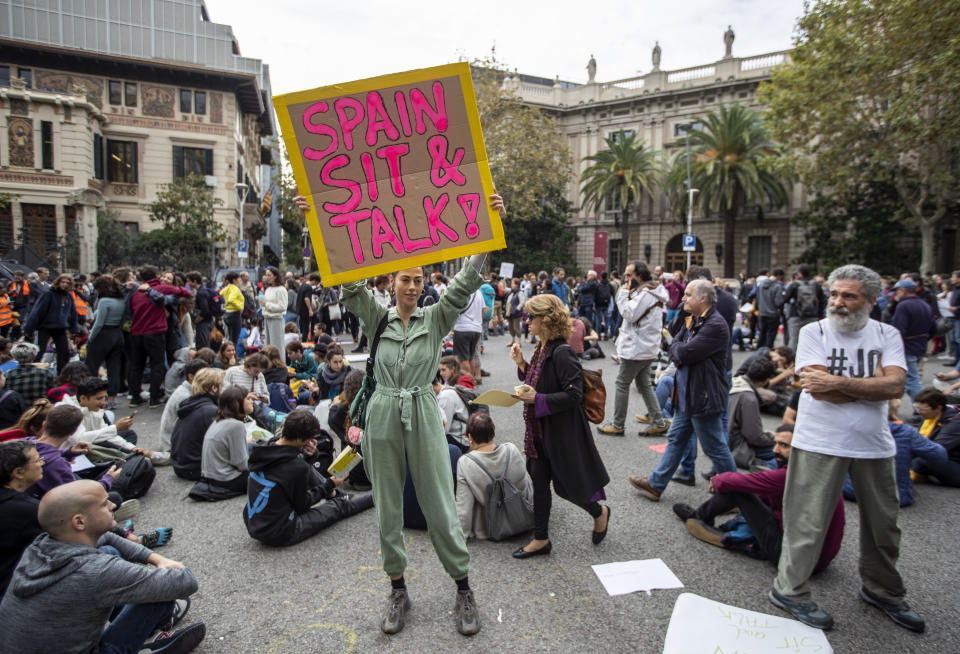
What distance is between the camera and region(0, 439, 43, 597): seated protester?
2.72m

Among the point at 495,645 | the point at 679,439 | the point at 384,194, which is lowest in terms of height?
the point at 495,645

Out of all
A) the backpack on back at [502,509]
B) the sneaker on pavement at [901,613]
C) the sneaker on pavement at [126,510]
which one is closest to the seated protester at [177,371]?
the sneaker on pavement at [126,510]

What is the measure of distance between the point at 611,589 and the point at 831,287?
2167 mm

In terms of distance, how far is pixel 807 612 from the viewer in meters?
3.05

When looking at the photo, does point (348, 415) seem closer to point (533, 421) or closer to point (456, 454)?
point (456, 454)

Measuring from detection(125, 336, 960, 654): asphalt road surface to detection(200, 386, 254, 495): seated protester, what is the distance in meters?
0.21

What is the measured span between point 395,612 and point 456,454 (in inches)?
71.3

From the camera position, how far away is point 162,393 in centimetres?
867

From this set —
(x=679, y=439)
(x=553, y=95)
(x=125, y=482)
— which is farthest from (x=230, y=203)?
(x=679, y=439)

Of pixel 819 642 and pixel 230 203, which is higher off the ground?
pixel 230 203

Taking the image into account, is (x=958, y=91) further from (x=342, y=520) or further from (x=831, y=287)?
(x=342, y=520)

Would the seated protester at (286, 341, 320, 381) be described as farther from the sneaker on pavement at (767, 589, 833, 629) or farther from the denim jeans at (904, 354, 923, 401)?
the denim jeans at (904, 354, 923, 401)

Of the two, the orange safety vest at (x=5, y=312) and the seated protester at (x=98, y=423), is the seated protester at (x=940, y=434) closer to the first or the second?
the seated protester at (x=98, y=423)

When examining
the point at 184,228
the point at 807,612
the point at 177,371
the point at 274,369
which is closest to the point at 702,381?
the point at 807,612
